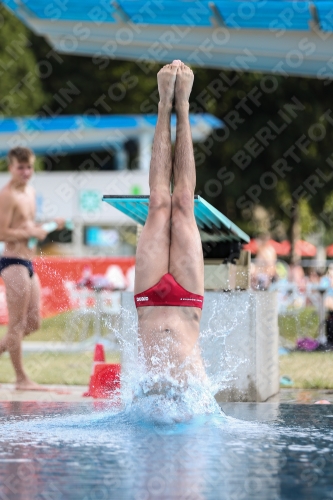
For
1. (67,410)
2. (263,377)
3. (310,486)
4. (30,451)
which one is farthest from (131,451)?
(263,377)

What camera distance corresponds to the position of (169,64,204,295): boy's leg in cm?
596

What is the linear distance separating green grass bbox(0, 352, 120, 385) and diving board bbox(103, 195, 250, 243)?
219cm

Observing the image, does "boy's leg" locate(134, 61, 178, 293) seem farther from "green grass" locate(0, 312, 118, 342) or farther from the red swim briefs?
"green grass" locate(0, 312, 118, 342)

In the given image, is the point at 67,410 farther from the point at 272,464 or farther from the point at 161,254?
the point at 272,464

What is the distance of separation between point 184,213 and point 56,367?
5.23 meters

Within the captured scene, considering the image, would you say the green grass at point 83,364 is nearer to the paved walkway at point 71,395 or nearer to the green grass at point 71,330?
the green grass at point 71,330

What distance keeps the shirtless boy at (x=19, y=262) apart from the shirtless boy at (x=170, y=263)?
272cm

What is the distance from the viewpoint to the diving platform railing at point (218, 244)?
286 inches

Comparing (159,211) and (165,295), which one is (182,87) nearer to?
(159,211)

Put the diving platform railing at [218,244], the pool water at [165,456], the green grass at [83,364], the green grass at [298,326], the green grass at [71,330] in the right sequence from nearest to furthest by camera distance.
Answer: the pool water at [165,456] < the diving platform railing at [218,244] < the green grass at [83,364] < the green grass at [71,330] < the green grass at [298,326]

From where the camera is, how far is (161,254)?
5988 millimetres

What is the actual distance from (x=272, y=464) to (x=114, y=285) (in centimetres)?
1159

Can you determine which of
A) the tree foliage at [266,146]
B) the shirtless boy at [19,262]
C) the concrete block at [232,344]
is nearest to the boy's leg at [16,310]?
the shirtless boy at [19,262]

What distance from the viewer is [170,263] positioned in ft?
19.7
